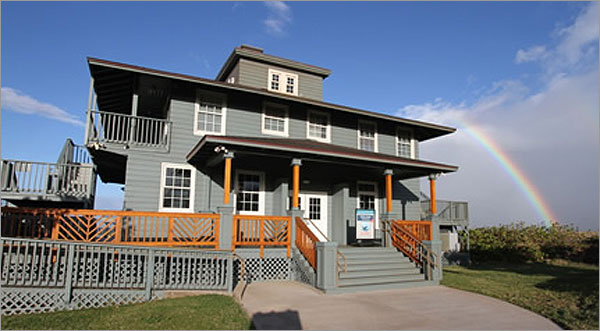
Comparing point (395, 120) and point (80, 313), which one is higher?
point (395, 120)

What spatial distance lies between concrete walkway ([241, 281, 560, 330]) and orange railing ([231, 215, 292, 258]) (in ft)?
4.87

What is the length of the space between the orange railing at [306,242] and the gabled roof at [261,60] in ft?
28.2

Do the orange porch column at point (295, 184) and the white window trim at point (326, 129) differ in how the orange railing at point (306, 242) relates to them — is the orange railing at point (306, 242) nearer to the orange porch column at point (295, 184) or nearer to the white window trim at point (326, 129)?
the orange porch column at point (295, 184)

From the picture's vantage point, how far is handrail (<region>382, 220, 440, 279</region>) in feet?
35.9

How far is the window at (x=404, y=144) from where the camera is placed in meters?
17.2

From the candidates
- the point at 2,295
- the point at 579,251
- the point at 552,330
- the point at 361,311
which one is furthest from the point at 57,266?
the point at 579,251

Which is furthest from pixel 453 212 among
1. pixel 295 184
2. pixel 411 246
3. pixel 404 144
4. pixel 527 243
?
pixel 295 184

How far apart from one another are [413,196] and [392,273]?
7313 mm

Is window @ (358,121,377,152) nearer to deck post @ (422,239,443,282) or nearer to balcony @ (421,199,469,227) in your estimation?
balcony @ (421,199,469,227)

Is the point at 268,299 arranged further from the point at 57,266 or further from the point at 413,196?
the point at 413,196

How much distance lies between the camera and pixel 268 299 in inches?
324

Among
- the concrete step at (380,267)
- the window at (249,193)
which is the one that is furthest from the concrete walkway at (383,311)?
the window at (249,193)

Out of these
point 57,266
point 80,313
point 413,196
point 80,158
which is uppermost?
point 80,158

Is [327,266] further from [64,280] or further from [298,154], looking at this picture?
[64,280]
